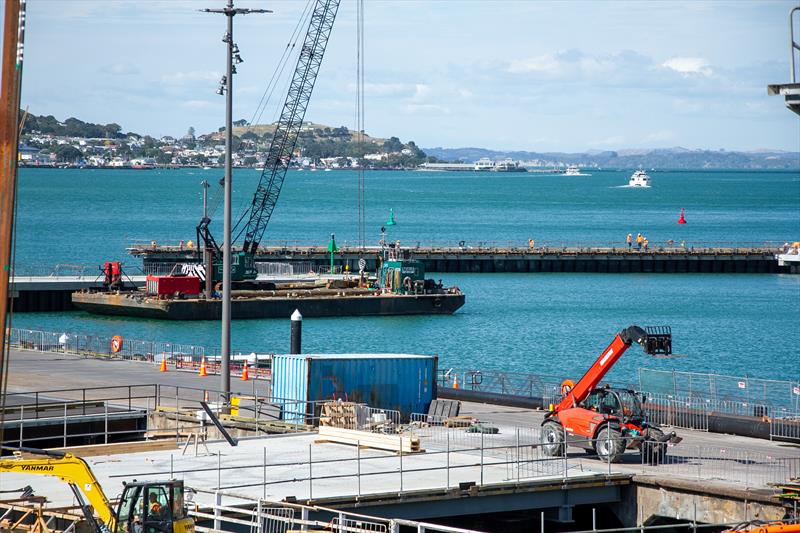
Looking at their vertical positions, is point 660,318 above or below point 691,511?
above

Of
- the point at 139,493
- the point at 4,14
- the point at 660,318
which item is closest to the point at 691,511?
the point at 139,493

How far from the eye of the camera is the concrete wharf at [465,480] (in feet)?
84.3

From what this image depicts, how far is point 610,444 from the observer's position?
1169 inches

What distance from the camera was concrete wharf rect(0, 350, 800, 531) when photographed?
2569 cm

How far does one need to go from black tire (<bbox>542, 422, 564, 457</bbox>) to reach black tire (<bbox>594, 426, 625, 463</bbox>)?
0.94 meters

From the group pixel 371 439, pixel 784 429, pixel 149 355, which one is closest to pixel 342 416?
pixel 371 439

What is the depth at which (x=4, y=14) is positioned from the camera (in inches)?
393

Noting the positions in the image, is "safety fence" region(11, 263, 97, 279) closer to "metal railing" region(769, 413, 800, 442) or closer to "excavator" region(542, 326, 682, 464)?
"metal railing" region(769, 413, 800, 442)

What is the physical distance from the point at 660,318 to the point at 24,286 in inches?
1969

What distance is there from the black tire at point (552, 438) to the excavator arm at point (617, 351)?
2.50 feet

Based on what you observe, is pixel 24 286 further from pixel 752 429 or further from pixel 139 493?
pixel 139 493

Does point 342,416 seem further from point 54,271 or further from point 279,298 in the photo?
point 54,271

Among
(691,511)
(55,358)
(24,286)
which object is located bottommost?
(691,511)

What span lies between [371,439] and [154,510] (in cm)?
1324
